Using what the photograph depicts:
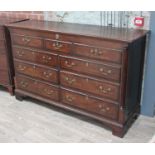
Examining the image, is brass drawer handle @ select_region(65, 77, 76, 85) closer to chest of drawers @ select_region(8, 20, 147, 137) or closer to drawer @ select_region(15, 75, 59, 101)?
chest of drawers @ select_region(8, 20, 147, 137)

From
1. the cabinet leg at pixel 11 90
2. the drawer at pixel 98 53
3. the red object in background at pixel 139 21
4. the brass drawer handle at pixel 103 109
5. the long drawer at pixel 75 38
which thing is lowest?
the cabinet leg at pixel 11 90

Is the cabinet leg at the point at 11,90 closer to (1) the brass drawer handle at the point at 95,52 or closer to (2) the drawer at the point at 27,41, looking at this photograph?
Answer: (2) the drawer at the point at 27,41

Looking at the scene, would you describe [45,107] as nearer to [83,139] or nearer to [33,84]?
[33,84]

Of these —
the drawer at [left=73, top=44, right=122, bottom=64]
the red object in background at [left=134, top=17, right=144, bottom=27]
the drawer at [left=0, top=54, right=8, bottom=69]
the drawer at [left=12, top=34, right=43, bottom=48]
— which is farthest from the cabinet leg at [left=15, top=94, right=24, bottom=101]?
the red object in background at [left=134, top=17, right=144, bottom=27]

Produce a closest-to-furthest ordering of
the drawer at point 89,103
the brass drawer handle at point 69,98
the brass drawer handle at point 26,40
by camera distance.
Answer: the drawer at point 89,103, the brass drawer handle at point 69,98, the brass drawer handle at point 26,40

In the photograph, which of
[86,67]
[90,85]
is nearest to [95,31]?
[86,67]

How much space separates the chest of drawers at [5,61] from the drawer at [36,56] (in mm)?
167

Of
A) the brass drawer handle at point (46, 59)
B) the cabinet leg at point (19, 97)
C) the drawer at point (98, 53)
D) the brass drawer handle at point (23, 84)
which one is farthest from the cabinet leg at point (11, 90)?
the drawer at point (98, 53)

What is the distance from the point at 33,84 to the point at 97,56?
948 mm

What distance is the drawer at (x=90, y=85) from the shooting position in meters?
2.10

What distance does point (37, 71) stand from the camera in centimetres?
260

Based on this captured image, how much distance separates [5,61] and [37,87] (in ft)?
1.89

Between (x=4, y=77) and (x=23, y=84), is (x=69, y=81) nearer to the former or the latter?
(x=23, y=84)

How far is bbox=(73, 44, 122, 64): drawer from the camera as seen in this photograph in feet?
6.46
